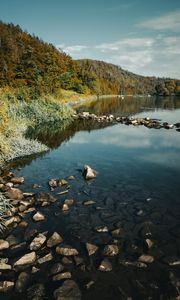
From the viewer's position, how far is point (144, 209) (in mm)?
10195

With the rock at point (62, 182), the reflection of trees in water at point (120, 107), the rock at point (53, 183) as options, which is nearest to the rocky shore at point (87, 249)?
the rock at point (53, 183)

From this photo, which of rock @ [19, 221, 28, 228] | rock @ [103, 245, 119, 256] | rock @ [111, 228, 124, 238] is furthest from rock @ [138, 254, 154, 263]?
rock @ [19, 221, 28, 228]

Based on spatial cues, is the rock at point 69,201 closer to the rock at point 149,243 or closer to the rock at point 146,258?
the rock at point 149,243

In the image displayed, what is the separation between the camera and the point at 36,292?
20.1 feet

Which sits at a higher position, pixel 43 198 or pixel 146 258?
pixel 43 198

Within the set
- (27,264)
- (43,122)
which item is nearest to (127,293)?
(27,264)

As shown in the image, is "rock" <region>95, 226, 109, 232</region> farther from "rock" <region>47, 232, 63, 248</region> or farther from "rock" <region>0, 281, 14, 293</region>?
"rock" <region>0, 281, 14, 293</region>

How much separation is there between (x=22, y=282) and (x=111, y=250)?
260cm

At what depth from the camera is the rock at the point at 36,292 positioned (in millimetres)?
5984

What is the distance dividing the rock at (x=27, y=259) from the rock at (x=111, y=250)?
2043 millimetres

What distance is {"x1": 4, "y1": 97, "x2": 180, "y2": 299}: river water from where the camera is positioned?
652cm

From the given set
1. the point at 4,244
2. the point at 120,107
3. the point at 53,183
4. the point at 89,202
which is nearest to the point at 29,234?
the point at 4,244

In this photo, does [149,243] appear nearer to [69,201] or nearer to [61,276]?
[61,276]

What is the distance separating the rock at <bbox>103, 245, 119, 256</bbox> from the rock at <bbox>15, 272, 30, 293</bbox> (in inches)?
89.3
